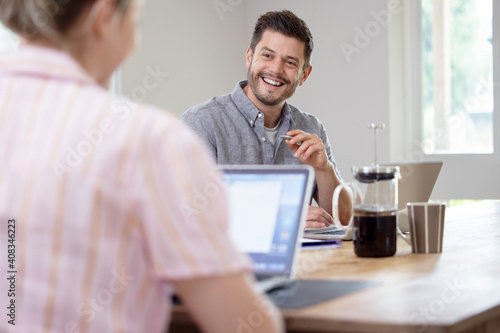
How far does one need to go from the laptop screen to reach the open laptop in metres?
0.60

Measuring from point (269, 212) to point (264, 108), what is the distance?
1.50 m

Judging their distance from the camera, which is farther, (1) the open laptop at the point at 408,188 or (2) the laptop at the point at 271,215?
(1) the open laptop at the point at 408,188

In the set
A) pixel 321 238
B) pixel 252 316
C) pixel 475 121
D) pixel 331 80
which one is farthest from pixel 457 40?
pixel 252 316

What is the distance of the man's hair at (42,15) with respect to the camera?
33.7 inches

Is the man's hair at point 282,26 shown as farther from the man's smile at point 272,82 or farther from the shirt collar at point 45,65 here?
the shirt collar at point 45,65

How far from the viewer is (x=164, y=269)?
0.81 m

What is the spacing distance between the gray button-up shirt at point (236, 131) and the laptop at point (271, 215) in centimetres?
125

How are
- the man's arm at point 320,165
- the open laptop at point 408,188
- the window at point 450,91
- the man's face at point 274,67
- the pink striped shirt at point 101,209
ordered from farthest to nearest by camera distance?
1. the window at point 450,91
2. the man's face at point 274,67
3. the man's arm at point 320,165
4. the open laptop at point 408,188
5. the pink striped shirt at point 101,209

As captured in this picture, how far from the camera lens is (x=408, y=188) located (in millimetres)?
2111

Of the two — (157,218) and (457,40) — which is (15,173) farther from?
(457,40)

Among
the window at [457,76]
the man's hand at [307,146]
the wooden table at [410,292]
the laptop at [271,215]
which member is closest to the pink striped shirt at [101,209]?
the wooden table at [410,292]

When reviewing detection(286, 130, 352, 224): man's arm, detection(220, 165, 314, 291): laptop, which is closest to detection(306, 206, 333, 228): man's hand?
detection(286, 130, 352, 224): man's arm

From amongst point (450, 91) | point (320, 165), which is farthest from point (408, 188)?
point (450, 91)

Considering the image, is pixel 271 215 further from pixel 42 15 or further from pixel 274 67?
A: pixel 274 67
